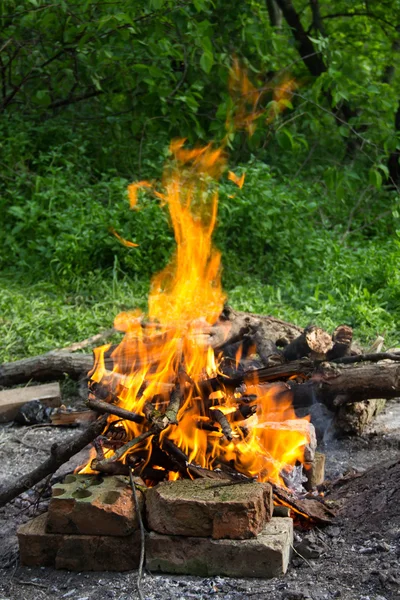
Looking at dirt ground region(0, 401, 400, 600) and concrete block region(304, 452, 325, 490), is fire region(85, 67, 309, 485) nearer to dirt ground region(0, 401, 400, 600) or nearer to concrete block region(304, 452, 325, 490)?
concrete block region(304, 452, 325, 490)

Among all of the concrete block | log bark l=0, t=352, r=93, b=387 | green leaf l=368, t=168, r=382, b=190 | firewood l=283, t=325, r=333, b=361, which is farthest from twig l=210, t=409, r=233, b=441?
green leaf l=368, t=168, r=382, b=190

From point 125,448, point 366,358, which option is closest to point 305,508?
point 125,448

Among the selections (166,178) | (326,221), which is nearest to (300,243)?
(326,221)

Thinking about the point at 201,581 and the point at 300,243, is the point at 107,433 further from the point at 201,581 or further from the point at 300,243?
the point at 300,243

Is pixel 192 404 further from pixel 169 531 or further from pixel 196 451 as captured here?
pixel 169 531

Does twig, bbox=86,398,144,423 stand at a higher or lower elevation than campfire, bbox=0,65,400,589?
higher

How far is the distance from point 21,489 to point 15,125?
7229 millimetres

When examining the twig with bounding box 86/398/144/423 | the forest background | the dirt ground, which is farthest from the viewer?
the forest background

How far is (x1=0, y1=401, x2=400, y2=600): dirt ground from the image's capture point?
3090 mm

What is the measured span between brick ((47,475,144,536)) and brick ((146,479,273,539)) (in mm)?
89

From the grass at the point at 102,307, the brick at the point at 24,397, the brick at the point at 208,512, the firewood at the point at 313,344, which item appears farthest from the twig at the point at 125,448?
the grass at the point at 102,307

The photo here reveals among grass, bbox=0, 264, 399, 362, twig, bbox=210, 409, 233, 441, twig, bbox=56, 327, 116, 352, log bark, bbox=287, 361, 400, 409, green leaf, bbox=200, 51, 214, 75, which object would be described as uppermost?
green leaf, bbox=200, 51, 214, 75

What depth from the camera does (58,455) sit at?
3674mm

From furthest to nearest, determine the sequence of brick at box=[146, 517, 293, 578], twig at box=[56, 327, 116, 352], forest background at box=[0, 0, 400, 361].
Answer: forest background at box=[0, 0, 400, 361], twig at box=[56, 327, 116, 352], brick at box=[146, 517, 293, 578]
